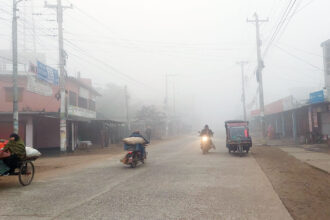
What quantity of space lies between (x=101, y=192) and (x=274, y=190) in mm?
4491

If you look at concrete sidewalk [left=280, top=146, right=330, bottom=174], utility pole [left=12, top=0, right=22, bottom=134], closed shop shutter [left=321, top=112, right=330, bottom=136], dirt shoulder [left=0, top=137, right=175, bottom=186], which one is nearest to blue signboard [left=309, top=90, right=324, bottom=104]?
closed shop shutter [left=321, top=112, right=330, bottom=136]

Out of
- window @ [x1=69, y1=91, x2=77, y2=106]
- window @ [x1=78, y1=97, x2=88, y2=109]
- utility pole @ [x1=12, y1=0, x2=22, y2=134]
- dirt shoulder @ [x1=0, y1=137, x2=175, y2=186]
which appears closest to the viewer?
dirt shoulder @ [x1=0, y1=137, x2=175, y2=186]

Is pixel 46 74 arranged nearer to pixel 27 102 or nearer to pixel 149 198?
pixel 27 102

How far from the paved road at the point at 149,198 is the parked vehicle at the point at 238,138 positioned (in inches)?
271

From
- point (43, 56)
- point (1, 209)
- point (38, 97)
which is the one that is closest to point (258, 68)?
point (38, 97)

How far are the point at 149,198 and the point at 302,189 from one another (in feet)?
13.6

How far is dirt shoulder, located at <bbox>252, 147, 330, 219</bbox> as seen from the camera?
584 centimetres

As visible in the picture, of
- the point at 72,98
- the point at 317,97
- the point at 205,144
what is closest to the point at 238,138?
the point at 205,144

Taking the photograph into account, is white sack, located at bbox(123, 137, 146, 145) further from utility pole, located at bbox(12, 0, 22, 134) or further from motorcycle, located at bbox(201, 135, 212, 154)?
utility pole, located at bbox(12, 0, 22, 134)

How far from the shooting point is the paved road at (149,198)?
5.64 metres

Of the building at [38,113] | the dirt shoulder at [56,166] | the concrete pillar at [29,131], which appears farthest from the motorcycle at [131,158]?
the concrete pillar at [29,131]

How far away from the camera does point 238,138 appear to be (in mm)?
17125

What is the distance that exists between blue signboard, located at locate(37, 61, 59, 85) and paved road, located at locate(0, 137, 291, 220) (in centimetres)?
1238

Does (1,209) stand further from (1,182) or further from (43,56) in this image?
(43,56)
